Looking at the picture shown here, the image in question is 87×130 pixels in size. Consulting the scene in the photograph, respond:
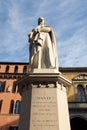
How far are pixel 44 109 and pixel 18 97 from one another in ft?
80.9

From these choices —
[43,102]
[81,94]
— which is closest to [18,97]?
[81,94]

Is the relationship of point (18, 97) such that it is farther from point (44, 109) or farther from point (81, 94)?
point (44, 109)

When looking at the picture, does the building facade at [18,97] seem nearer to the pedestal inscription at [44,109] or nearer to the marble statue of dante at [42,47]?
the marble statue of dante at [42,47]

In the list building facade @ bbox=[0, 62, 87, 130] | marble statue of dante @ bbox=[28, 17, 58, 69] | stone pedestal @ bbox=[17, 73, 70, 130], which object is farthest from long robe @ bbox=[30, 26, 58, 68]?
building facade @ bbox=[0, 62, 87, 130]

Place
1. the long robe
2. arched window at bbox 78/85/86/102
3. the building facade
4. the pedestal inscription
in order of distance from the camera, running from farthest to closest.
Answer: arched window at bbox 78/85/86/102
the building facade
the long robe
the pedestal inscription

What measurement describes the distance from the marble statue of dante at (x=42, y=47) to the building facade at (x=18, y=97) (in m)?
18.1

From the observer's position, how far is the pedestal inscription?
17.6 feet

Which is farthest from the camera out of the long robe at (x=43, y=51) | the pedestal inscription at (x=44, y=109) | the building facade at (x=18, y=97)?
the building facade at (x=18, y=97)

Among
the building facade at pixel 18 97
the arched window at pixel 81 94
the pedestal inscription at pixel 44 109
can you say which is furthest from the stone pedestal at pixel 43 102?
the arched window at pixel 81 94

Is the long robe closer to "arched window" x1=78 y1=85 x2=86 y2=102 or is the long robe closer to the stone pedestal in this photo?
the stone pedestal

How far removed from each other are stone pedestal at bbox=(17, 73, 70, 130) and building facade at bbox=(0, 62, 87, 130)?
1956 centimetres

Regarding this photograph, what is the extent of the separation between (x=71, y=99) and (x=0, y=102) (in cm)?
1088

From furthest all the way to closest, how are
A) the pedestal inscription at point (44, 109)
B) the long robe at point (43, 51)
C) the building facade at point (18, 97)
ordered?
the building facade at point (18, 97), the long robe at point (43, 51), the pedestal inscription at point (44, 109)

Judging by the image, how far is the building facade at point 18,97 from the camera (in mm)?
25939
